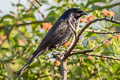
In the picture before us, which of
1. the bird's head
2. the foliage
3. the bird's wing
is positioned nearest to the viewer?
the foliage

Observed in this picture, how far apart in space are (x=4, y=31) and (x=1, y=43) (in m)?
0.37

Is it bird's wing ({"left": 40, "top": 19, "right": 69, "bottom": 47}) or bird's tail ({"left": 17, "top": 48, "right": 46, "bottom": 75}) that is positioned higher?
bird's wing ({"left": 40, "top": 19, "right": 69, "bottom": 47})

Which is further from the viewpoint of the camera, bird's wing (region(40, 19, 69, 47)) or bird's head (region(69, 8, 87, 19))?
bird's head (region(69, 8, 87, 19))

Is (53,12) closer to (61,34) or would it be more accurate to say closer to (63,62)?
(61,34)

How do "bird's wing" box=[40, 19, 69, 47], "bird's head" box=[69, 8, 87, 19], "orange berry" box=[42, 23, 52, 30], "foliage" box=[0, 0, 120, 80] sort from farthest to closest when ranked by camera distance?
"orange berry" box=[42, 23, 52, 30] → "bird's head" box=[69, 8, 87, 19] → "bird's wing" box=[40, 19, 69, 47] → "foliage" box=[0, 0, 120, 80]

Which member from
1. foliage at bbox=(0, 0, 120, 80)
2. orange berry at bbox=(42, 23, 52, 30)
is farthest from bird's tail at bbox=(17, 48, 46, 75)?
orange berry at bbox=(42, 23, 52, 30)

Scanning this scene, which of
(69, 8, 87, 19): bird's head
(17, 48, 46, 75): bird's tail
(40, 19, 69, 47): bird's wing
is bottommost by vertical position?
(17, 48, 46, 75): bird's tail

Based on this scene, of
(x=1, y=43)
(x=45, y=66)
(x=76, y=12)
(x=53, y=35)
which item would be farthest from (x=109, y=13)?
(x=1, y=43)

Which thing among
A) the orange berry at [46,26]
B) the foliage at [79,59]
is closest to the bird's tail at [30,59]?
the foliage at [79,59]

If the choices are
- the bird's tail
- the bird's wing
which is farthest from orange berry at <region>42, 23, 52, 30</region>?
the bird's tail

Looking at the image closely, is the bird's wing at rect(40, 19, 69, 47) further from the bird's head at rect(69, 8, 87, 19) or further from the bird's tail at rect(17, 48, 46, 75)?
the bird's head at rect(69, 8, 87, 19)

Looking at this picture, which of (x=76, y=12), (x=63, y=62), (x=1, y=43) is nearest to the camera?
(x=63, y=62)

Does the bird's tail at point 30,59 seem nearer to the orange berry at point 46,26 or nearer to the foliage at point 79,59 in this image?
the foliage at point 79,59

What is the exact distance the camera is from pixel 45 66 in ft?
15.2
